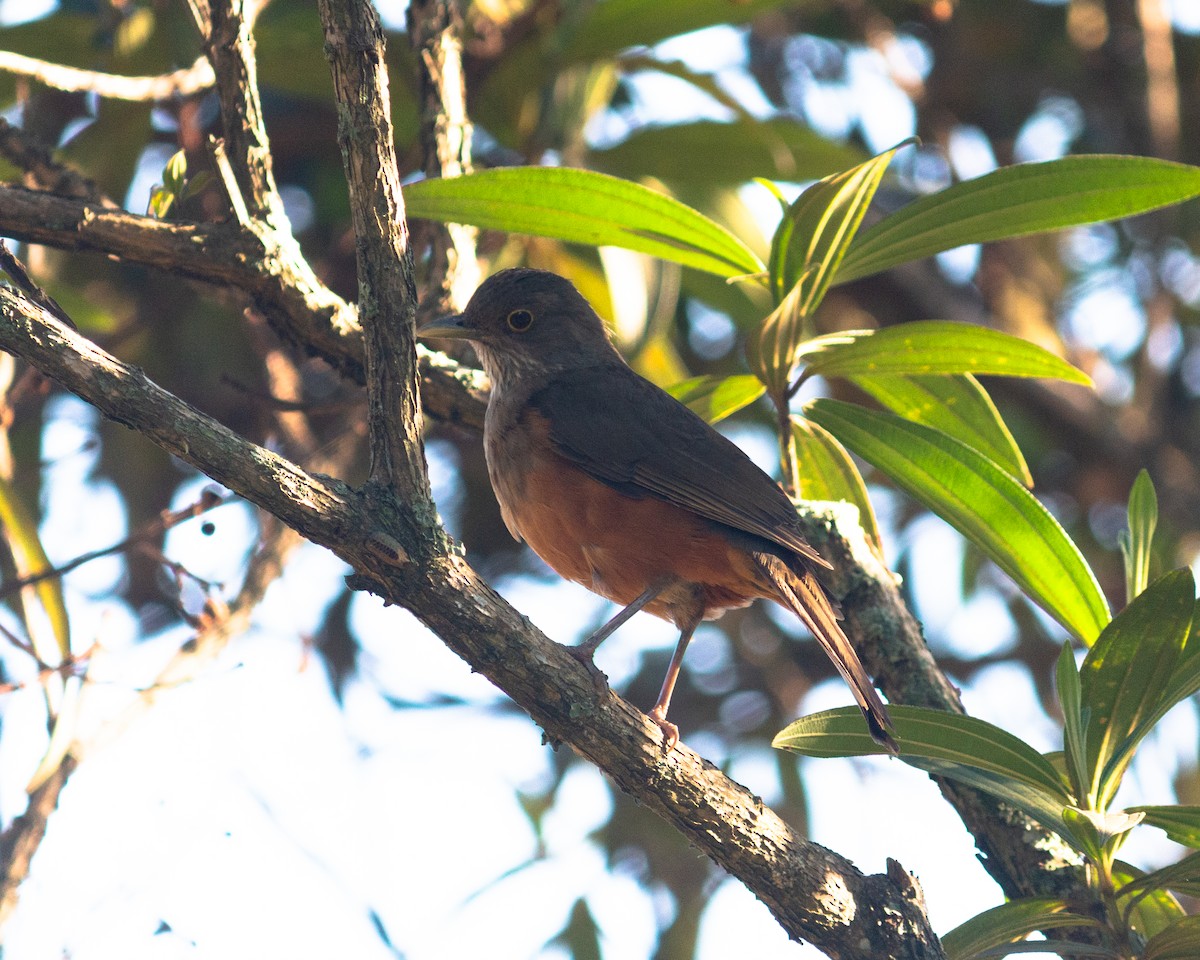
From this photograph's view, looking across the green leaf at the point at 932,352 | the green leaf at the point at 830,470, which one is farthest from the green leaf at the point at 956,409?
the green leaf at the point at 830,470

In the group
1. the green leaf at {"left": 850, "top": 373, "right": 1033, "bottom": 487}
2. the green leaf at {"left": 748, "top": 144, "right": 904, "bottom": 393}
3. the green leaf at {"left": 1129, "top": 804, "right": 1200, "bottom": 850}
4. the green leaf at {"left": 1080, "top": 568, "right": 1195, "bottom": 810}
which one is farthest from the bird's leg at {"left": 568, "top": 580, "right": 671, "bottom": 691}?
the green leaf at {"left": 1129, "top": 804, "right": 1200, "bottom": 850}

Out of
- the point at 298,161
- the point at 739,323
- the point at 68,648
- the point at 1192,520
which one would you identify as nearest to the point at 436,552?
the point at 68,648

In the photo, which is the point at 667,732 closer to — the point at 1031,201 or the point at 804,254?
the point at 804,254

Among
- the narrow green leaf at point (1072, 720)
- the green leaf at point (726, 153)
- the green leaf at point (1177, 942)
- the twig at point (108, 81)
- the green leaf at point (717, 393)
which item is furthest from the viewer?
the green leaf at point (726, 153)

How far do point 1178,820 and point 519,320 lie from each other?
2.76m

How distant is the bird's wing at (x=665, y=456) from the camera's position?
3672 mm

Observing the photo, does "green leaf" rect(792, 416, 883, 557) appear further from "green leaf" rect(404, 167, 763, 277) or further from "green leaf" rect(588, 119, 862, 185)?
"green leaf" rect(588, 119, 862, 185)

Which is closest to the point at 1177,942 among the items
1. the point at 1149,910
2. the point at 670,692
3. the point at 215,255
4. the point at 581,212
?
the point at 1149,910

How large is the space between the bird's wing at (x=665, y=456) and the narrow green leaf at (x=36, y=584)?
1709mm

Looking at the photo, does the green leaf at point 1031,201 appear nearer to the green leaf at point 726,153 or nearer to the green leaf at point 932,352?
the green leaf at point 932,352

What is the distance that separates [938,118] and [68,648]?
5264 millimetres

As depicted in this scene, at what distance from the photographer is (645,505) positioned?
3.80 meters

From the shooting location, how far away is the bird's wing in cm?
367

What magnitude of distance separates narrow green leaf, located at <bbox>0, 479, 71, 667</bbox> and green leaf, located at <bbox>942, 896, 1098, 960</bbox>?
284 cm
